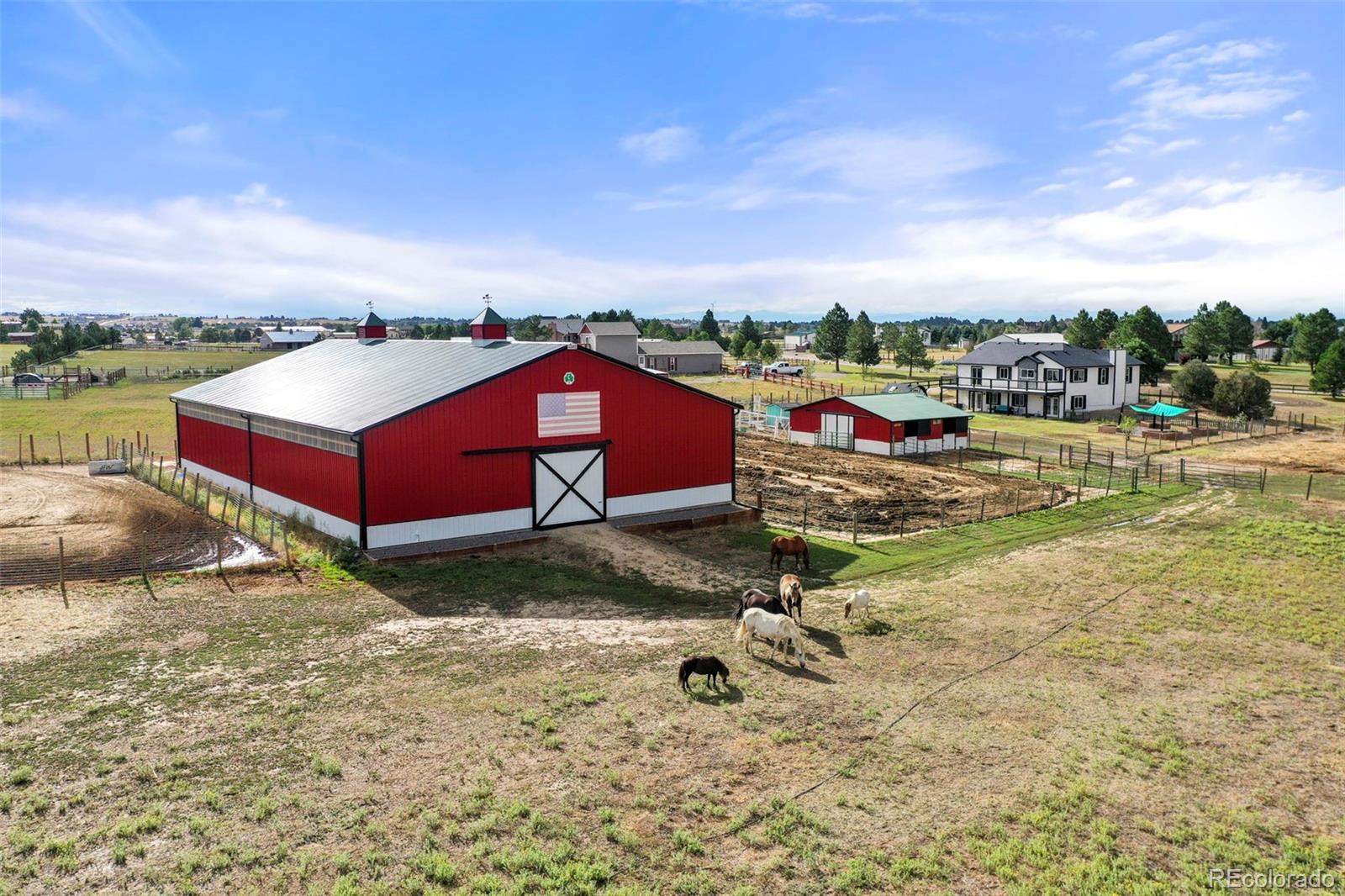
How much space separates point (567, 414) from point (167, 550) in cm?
1370

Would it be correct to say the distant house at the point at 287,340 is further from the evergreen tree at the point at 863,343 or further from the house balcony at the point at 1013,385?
the house balcony at the point at 1013,385

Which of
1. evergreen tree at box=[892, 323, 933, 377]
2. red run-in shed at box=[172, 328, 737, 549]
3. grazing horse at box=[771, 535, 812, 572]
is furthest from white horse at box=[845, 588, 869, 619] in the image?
evergreen tree at box=[892, 323, 933, 377]

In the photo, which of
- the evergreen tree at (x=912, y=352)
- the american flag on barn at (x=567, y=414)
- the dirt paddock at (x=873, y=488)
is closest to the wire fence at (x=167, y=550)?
the american flag on barn at (x=567, y=414)

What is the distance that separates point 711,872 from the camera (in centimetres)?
1081

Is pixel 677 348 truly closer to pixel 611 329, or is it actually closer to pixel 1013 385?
pixel 611 329

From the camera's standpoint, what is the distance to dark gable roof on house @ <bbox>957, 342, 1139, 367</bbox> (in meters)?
78.6

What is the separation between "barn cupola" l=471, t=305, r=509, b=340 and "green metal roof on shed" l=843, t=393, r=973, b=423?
25.6m

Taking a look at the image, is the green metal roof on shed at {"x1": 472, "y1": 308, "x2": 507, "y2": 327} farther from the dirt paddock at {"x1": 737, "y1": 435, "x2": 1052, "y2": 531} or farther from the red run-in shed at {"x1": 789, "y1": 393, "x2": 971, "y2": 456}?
the red run-in shed at {"x1": 789, "y1": 393, "x2": 971, "y2": 456}

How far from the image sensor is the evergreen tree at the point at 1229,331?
136 m

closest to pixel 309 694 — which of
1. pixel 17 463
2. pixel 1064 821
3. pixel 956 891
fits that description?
pixel 956 891

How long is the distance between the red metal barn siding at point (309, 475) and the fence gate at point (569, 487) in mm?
6096

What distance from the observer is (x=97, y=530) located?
30656mm

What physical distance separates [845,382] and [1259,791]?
102 meters

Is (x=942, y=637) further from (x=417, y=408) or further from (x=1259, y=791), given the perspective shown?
(x=417, y=408)
